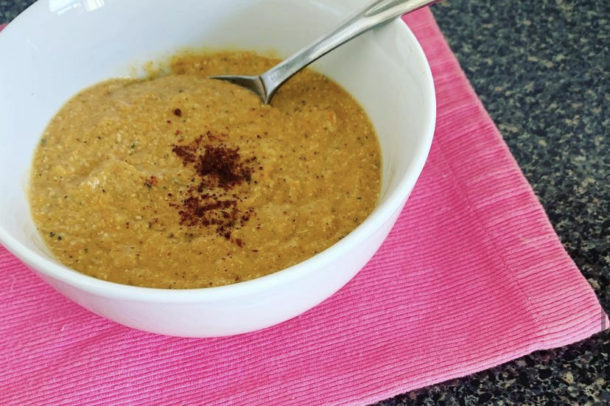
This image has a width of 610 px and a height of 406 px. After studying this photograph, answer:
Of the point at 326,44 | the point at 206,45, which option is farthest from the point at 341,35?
the point at 206,45

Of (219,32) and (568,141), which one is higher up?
(219,32)

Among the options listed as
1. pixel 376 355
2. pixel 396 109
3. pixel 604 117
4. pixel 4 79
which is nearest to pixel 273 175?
pixel 396 109

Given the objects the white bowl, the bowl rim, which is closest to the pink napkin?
the white bowl

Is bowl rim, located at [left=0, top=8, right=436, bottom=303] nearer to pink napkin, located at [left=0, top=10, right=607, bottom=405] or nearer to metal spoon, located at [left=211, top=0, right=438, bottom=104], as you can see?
pink napkin, located at [left=0, top=10, right=607, bottom=405]

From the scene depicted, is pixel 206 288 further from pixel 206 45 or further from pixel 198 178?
pixel 206 45

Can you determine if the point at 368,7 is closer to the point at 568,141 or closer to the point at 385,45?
the point at 385,45

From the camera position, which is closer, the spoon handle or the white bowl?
the white bowl

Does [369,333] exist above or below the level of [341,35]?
below

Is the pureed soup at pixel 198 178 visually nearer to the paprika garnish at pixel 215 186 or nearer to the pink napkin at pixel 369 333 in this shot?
the paprika garnish at pixel 215 186
